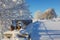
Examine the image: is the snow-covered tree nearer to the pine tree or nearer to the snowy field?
the pine tree

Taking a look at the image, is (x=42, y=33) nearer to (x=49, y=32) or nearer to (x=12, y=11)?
(x=49, y=32)

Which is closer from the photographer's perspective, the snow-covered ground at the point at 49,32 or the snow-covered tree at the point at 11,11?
the snow-covered ground at the point at 49,32

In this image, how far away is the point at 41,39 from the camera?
376 cm

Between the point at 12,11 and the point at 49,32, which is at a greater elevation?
the point at 12,11

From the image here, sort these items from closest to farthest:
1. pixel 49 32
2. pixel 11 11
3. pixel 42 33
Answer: pixel 42 33 → pixel 49 32 → pixel 11 11

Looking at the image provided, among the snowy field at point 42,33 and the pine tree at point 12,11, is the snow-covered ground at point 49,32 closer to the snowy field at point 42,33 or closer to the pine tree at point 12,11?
the snowy field at point 42,33

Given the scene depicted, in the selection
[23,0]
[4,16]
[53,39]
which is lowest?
[53,39]

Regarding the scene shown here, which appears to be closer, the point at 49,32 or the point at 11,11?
the point at 49,32

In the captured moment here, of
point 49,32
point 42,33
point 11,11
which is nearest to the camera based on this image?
point 42,33

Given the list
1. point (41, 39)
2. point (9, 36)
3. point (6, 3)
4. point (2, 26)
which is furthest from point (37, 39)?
→ point (6, 3)

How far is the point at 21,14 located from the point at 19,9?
62 centimetres

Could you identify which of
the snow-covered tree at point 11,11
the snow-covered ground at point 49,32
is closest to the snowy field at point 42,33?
the snow-covered ground at point 49,32

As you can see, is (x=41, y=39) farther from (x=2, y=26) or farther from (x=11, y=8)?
(x=11, y=8)

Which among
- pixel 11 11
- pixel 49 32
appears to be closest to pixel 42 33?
pixel 49 32
